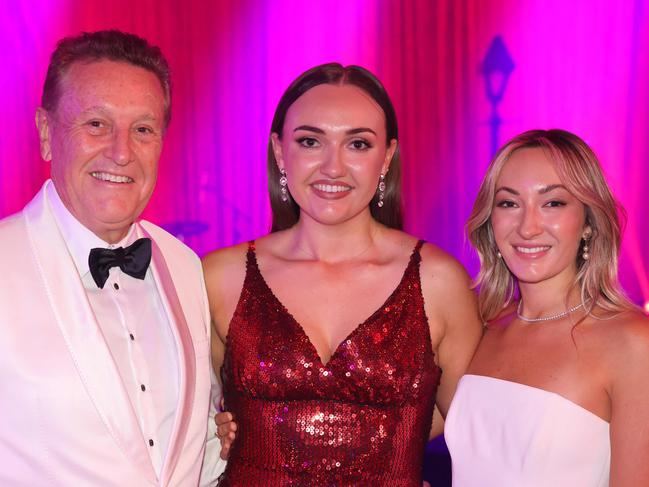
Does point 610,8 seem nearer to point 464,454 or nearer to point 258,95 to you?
point 258,95

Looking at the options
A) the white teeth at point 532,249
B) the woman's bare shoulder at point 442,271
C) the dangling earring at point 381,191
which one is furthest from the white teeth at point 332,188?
the white teeth at point 532,249

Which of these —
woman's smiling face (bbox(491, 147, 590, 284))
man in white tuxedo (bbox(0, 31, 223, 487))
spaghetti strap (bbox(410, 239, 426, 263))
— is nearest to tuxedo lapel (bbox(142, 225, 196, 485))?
man in white tuxedo (bbox(0, 31, 223, 487))

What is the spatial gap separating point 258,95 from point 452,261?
15.5 feet

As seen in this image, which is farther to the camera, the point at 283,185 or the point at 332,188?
the point at 283,185

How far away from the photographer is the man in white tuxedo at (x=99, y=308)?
2.04 metres

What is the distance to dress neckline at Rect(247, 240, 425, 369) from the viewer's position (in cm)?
268

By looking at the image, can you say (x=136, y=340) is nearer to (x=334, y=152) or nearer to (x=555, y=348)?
(x=334, y=152)

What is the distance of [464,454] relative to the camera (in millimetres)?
2525

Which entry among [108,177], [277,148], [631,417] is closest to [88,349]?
[108,177]

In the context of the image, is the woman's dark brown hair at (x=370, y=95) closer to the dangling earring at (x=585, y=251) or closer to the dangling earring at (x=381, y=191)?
the dangling earring at (x=381, y=191)

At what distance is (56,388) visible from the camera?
2045 millimetres

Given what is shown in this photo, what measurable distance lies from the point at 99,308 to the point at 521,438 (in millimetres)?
1282

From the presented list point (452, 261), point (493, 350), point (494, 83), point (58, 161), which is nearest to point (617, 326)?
point (493, 350)

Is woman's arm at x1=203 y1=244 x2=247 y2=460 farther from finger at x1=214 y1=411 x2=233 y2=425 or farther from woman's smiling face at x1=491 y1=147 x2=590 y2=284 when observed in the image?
woman's smiling face at x1=491 y1=147 x2=590 y2=284
